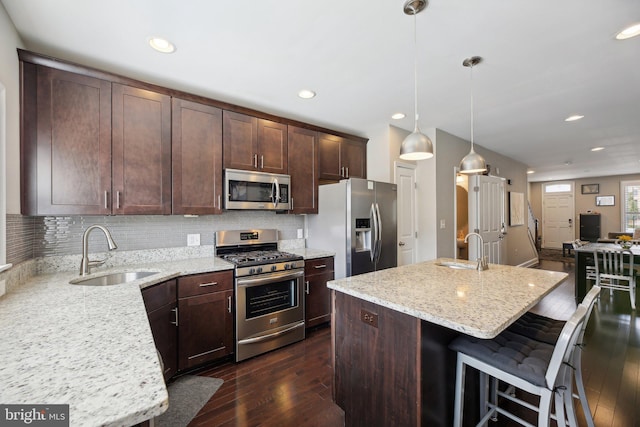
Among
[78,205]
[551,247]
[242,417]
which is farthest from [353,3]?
[551,247]

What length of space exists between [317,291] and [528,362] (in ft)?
6.73

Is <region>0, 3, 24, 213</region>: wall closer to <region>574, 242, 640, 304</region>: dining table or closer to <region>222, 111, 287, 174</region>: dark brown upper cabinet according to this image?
<region>222, 111, 287, 174</region>: dark brown upper cabinet

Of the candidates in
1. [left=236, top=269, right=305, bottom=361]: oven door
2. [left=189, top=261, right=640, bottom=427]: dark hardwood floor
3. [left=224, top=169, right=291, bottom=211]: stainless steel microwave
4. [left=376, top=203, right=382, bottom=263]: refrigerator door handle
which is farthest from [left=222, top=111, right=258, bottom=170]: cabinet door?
[left=189, top=261, right=640, bottom=427]: dark hardwood floor

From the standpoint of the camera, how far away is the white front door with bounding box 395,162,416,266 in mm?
3721

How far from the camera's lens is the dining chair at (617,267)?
3.72 meters

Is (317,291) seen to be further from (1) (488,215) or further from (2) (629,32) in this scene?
(1) (488,215)

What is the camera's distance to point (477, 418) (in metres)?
1.60

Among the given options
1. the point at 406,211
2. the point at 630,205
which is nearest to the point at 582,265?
the point at 406,211

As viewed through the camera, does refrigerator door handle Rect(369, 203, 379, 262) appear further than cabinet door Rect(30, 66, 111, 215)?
Yes

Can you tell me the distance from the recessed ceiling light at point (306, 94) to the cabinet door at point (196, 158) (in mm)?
833

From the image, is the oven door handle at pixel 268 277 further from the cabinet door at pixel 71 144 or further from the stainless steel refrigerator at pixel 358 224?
the cabinet door at pixel 71 144

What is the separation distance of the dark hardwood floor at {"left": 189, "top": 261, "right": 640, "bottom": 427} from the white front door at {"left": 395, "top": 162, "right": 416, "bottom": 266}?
157 centimetres

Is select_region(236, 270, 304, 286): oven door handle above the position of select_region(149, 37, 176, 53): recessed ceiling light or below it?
below

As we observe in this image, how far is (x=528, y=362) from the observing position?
1238 millimetres
